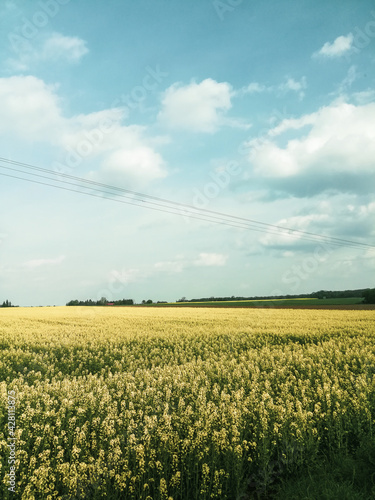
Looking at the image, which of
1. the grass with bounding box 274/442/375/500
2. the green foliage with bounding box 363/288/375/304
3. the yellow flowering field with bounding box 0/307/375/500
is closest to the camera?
the grass with bounding box 274/442/375/500

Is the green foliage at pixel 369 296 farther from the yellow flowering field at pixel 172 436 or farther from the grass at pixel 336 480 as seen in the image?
the grass at pixel 336 480

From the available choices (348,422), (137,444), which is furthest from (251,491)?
(348,422)

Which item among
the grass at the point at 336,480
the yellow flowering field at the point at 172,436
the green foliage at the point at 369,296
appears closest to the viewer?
the grass at the point at 336,480

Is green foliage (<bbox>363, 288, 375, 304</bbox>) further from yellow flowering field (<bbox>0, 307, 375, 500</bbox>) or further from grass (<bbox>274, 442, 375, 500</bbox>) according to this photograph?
grass (<bbox>274, 442, 375, 500</bbox>)

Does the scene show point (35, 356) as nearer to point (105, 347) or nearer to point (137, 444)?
point (105, 347)

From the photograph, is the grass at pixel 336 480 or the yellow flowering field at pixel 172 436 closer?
the grass at pixel 336 480

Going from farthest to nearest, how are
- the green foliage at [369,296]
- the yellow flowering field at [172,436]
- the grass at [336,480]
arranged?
1. the green foliage at [369,296]
2. the yellow flowering field at [172,436]
3. the grass at [336,480]

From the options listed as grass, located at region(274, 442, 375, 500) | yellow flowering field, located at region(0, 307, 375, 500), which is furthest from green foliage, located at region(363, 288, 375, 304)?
grass, located at region(274, 442, 375, 500)

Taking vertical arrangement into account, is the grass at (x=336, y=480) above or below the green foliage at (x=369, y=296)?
above

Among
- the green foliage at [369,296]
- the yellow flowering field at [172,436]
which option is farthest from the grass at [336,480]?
the green foliage at [369,296]

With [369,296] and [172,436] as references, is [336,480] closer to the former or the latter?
[172,436]

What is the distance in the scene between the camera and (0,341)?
15.8m

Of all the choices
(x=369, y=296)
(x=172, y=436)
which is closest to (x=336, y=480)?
(x=172, y=436)

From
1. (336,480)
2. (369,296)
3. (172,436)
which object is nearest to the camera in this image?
(336,480)
